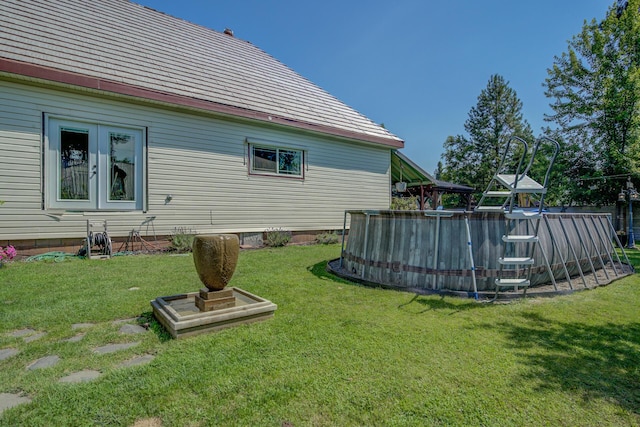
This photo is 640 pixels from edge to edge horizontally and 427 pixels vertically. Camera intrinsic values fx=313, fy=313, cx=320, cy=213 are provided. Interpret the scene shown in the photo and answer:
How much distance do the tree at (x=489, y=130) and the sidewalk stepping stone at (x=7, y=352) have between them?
34.1m

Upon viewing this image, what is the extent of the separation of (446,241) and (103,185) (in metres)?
7.31

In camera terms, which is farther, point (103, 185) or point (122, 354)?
point (103, 185)

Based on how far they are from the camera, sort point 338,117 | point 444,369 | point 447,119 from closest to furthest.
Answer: point 444,369 < point 338,117 < point 447,119

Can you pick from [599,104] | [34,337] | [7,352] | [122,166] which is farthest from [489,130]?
[7,352]

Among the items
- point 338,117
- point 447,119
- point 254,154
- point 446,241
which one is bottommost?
point 446,241

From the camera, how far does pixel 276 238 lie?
9109 millimetres

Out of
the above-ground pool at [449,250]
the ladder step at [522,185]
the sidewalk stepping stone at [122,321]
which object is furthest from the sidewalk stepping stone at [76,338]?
the ladder step at [522,185]

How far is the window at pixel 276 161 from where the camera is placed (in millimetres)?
9328

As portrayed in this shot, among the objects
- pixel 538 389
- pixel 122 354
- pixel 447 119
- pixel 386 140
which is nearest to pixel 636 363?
pixel 538 389

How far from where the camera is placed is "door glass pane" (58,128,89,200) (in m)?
6.75

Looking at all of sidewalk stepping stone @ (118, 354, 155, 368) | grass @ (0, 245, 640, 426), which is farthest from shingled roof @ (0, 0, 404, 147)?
sidewalk stepping stone @ (118, 354, 155, 368)

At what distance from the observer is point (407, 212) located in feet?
15.3

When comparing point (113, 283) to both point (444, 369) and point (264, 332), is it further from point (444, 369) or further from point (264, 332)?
point (444, 369)

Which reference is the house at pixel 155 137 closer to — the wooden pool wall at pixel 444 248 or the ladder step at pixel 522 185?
the wooden pool wall at pixel 444 248
